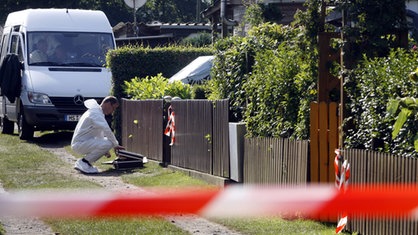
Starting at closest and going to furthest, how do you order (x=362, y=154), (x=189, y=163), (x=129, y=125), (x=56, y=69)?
(x=362, y=154) < (x=189, y=163) < (x=129, y=125) < (x=56, y=69)

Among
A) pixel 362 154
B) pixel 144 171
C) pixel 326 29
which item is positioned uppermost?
pixel 326 29

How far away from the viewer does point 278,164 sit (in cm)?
991

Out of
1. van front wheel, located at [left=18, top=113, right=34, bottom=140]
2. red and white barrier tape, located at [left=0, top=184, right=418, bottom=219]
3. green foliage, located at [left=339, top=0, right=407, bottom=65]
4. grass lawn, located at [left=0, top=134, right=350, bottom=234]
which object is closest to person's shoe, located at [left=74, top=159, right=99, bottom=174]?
grass lawn, located at [left=0, top=134, right=350, bottom=234]

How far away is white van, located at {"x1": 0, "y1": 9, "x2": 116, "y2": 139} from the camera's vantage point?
18.5 m

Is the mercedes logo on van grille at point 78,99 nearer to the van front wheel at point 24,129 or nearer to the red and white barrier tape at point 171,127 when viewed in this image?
the van front wheel at point 24,129

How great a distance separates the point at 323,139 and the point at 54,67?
1095 centimetres

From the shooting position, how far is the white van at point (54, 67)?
60.8ft

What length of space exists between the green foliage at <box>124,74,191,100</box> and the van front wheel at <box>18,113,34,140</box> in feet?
9.43

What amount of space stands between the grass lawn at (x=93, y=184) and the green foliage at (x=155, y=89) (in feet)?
5.75

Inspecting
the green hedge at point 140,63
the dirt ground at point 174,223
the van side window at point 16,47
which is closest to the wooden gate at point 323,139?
the dirt ground at point 174,223

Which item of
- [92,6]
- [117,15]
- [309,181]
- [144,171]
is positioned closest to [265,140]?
[309,181]

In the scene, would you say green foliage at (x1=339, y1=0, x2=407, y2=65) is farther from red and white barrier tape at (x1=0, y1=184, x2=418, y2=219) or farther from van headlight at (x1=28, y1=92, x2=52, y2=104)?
van headlight at (x1=28, y1=92, x2=52, y2=104)

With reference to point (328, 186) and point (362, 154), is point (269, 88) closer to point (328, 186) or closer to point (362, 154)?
point (328, 186)

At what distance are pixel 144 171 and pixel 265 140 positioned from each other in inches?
167
